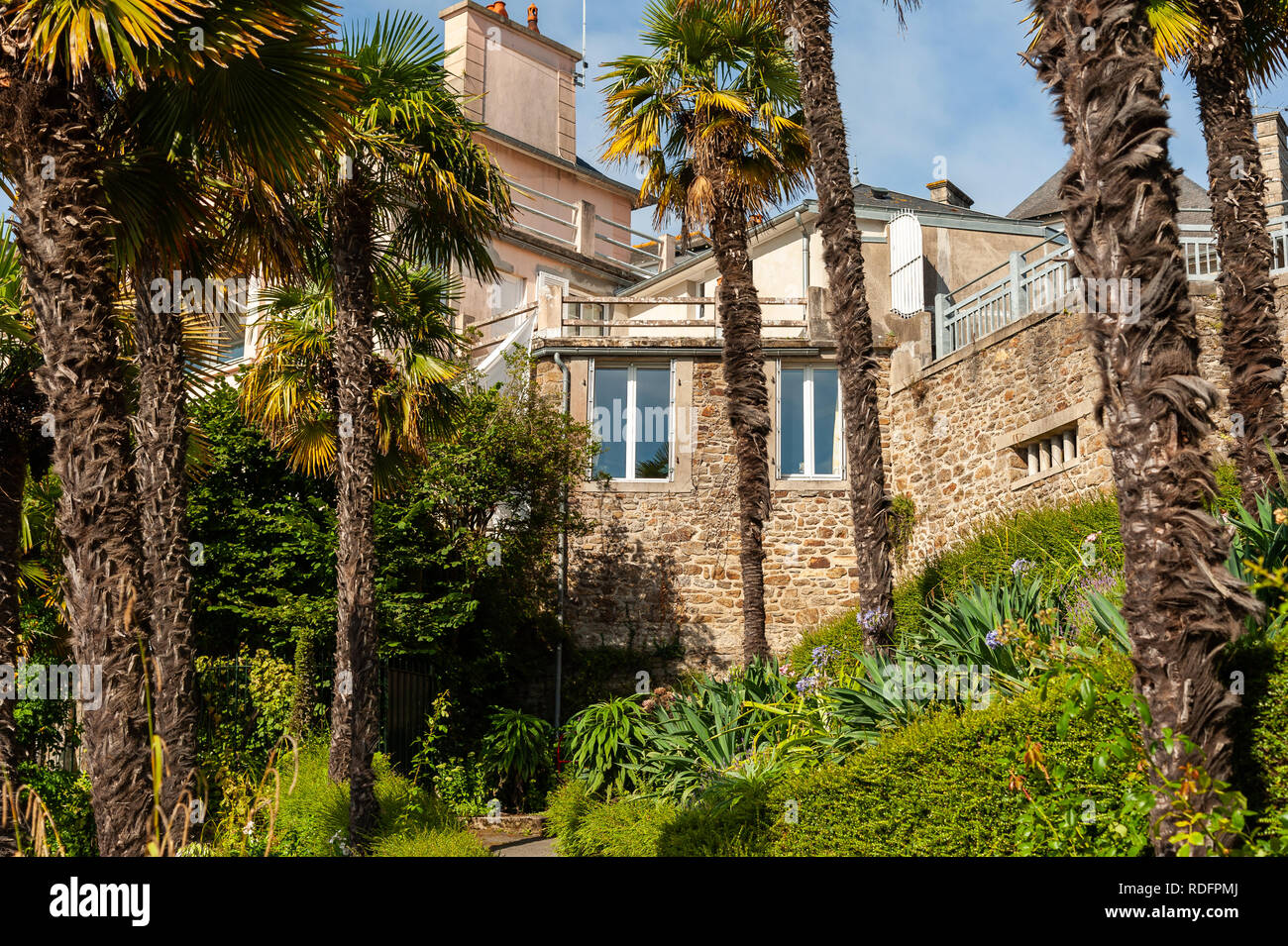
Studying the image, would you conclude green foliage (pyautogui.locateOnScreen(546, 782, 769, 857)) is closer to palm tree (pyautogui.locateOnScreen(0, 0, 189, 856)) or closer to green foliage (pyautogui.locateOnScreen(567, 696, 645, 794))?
green foliage (pyautogui.locateOnScreen(567, 696, 645, 794))

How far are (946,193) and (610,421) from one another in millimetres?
13341

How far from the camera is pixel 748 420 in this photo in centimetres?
1627

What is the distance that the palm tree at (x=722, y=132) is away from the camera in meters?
16.8

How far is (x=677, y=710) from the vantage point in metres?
12.0

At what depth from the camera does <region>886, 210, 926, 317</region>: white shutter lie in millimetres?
22391

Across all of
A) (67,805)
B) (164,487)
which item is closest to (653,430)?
(67,805)

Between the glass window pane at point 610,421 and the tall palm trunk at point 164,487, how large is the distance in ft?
40.8

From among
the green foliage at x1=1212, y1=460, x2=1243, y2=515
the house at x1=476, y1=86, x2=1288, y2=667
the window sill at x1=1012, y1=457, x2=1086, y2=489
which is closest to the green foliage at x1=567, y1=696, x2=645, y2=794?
the green foliage at x1=1212, y1=460, x2=1243, y2=515

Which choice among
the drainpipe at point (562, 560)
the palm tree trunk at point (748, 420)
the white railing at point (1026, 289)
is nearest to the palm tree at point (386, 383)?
the palm tree trunk at point (748, 420)

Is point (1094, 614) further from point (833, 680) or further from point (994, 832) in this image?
point (833, 680)

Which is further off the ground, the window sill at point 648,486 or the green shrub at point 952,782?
the window sill at point 648,486

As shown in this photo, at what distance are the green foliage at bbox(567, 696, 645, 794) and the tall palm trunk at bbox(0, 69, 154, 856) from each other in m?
7.31

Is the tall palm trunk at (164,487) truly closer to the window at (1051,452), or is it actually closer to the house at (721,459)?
the house at (721,459)
